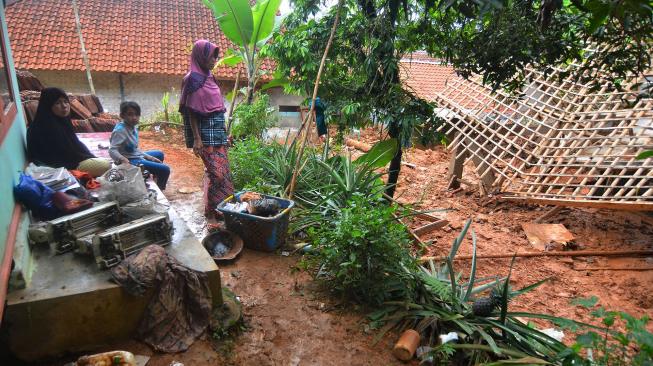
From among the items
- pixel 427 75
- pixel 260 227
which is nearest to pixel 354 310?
pixel 260 227

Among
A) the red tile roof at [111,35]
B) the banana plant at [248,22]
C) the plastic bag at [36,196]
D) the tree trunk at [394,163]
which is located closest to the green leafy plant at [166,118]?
the red tile roof at [111,35]

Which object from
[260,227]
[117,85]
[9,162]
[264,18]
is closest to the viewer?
[9,162]

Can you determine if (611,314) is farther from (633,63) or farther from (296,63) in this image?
(296,63)

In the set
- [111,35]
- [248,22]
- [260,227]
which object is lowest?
[260,227]

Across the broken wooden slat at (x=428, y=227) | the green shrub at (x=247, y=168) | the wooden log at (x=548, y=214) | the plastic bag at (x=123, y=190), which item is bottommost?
the wooden log at (x=548, y=214)

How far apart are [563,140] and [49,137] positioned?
599 cm

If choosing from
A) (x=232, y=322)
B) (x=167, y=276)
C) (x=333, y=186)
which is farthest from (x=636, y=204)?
(x=167, y=276)

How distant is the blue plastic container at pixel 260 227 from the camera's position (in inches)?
130

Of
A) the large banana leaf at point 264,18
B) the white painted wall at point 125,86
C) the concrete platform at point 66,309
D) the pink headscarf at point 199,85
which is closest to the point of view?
the concrete platform at point 66,309

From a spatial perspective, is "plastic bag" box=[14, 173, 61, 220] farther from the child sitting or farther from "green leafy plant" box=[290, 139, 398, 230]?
"green leafy plant" box=[290, 139, 398, 230]

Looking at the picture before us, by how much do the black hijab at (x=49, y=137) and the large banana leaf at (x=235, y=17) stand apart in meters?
2.50

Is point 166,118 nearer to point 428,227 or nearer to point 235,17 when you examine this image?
point 235,17

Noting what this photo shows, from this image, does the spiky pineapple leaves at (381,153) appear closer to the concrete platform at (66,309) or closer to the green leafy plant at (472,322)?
the green leafy plant at (472,322)

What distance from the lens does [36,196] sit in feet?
8.51
